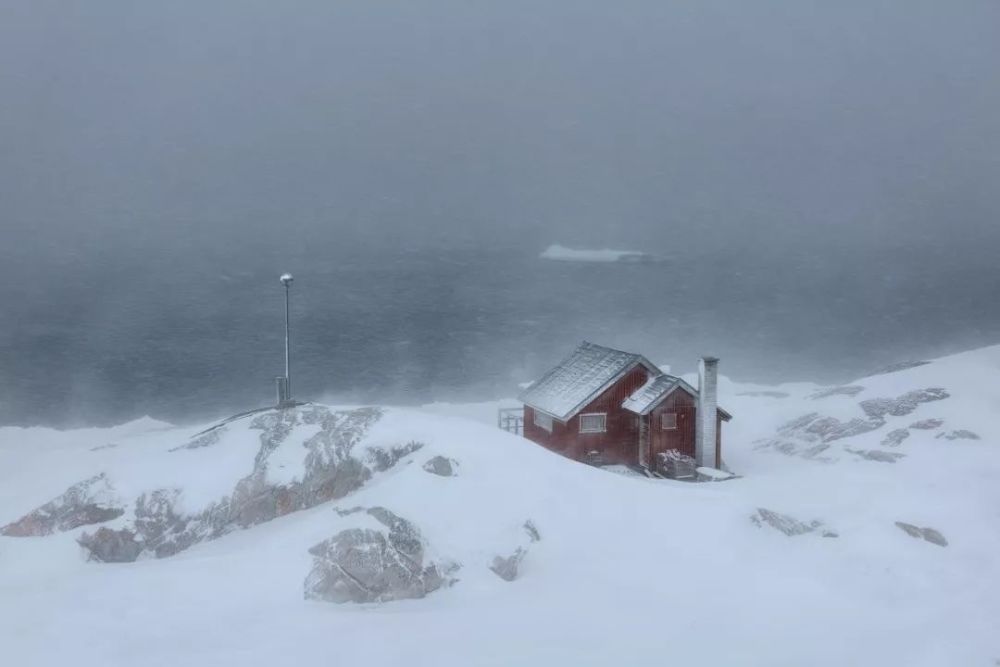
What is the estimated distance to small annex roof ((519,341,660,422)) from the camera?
32812mm

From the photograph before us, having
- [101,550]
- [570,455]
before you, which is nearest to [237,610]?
[101,550]

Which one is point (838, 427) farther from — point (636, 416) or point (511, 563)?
point (511, 563)

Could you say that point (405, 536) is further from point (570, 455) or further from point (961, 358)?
point (961, 358)

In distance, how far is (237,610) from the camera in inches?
658

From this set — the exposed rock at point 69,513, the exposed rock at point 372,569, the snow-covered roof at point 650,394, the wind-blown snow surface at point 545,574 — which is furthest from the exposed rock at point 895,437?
the exposed rock at point 69,513

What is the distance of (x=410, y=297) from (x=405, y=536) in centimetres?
11036

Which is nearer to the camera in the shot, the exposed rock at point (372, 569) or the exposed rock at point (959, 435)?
the exposed rock at point (372, 569)

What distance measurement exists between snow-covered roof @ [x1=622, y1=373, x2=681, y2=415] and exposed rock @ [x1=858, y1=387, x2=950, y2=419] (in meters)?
15.8

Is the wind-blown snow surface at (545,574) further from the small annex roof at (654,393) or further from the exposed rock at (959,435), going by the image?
the exposed rock at (959,435)

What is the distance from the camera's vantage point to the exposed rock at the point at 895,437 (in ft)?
116

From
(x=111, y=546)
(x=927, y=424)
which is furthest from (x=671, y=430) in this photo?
(x=111, y=546)

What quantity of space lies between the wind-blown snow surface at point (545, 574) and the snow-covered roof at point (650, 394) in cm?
566

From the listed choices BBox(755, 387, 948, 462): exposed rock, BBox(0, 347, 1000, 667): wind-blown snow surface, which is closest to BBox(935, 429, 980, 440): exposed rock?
BBox(755, 387, 948, 462): exposed rock

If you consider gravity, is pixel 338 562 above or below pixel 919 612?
above
